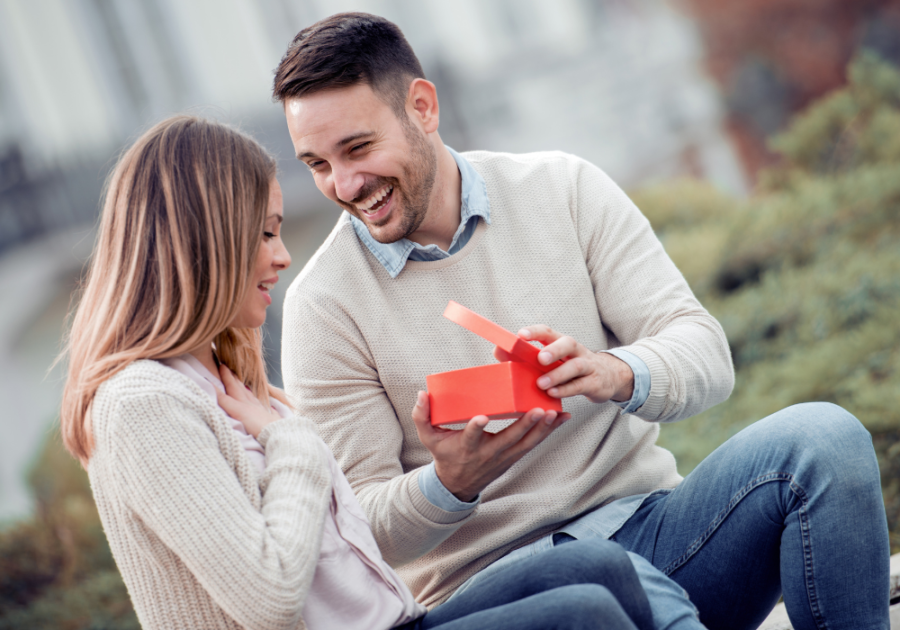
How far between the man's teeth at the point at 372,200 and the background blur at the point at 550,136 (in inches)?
103

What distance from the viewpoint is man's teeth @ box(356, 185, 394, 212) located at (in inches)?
81.9

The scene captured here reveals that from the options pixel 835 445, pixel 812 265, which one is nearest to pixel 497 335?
pixel 835 445

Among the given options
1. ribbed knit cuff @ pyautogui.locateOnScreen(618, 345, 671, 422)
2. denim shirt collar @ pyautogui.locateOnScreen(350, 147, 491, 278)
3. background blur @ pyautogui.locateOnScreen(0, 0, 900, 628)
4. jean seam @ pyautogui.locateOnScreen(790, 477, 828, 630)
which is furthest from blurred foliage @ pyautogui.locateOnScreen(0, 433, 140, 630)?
jean seam @ pyautogui.locateOnScreen(790, 477, 828, 630)

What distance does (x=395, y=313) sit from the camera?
2.07 metres

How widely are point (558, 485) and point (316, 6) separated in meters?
5.85

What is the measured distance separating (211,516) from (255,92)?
601cm

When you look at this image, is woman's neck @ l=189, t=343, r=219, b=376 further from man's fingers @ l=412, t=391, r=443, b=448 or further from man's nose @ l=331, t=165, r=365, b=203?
man's nose @ l=331, t=165, r=365, b=203

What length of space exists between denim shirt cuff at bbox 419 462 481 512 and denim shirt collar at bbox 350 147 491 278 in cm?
56

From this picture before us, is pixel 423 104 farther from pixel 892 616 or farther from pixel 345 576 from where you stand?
pixel 892 616

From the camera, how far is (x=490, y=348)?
2.02 metres

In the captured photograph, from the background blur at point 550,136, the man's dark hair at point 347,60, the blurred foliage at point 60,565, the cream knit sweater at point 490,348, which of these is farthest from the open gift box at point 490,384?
the blurred foliage at point 60,565

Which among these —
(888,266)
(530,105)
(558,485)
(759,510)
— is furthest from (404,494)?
(530,105)

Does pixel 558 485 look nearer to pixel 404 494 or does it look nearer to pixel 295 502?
pixel 404 494

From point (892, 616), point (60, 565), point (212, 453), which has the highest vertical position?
point (212, 453)
